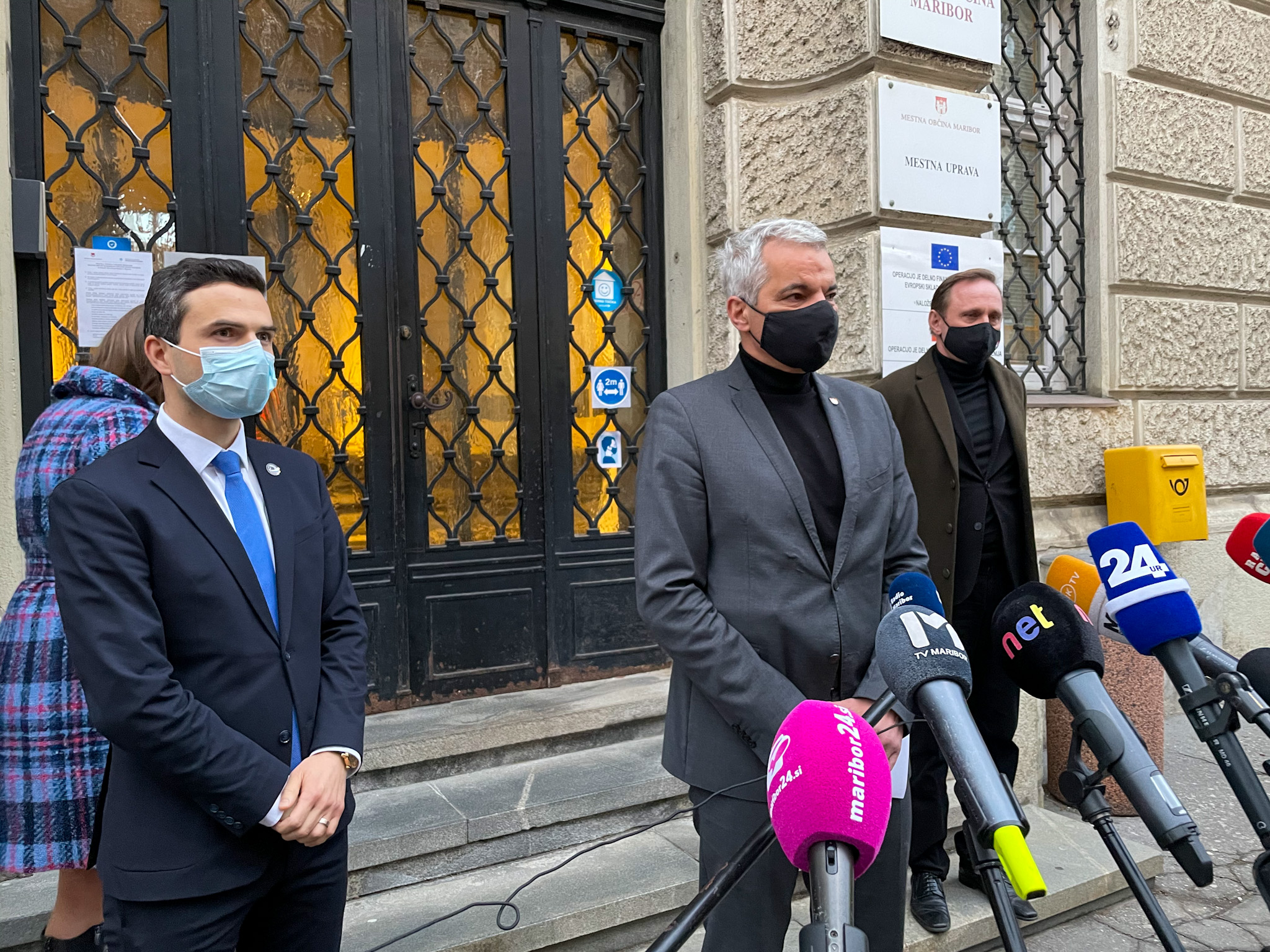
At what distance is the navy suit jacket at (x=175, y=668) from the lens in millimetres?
1500

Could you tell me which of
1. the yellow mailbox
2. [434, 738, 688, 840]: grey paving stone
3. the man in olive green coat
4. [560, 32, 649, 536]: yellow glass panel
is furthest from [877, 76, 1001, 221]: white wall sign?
[434, 738, 688, 840]: grey paving stone

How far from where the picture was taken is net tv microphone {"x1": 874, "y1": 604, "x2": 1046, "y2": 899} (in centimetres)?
93

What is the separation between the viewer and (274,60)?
3600 millimetres

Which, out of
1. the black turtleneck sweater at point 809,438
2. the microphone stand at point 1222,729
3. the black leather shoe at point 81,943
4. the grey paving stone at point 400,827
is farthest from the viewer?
the grey paving stone at point 400,827

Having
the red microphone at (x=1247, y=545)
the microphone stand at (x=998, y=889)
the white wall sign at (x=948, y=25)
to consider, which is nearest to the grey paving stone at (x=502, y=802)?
the red microphone at (x=1247, y=545)

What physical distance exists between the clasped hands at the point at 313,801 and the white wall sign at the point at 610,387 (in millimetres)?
2744

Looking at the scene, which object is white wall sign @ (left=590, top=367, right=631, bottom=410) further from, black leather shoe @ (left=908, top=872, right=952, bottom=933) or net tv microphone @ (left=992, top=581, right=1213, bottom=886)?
net tv microphone @ (left=992, top=581, right=1213, bottom=886)

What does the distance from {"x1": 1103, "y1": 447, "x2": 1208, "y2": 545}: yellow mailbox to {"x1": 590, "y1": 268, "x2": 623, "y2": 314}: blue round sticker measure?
2.55 metres

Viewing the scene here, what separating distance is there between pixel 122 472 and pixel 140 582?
0.69 feet

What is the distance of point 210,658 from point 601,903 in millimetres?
1694

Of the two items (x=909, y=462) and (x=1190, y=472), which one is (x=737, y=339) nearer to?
(x=909, y=462)

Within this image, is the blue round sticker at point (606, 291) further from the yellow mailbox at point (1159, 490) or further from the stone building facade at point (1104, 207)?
the yellow mailbox at point (1159, 490)

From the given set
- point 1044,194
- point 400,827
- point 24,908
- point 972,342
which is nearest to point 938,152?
point 1044,194

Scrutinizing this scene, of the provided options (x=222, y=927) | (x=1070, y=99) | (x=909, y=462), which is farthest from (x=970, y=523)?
(x=1070, y=99)
